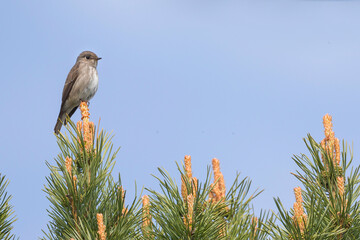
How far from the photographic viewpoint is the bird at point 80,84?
1022 centimetres

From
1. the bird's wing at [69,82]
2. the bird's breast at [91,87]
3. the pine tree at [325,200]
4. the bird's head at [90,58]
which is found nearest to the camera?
the pine tree at [325,200]

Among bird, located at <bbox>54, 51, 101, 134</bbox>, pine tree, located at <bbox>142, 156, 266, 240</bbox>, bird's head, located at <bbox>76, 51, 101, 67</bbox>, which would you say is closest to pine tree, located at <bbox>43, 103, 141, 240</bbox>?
pine tree, located at <bbox>142, 156, 266, 240</bbox>

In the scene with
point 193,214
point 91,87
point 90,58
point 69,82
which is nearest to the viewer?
point 193,214

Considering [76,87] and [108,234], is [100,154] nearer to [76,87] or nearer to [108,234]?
[108,234]

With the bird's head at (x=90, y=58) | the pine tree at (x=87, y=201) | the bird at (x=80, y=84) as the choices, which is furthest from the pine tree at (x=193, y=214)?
the bird's head at (x=90, y=58)

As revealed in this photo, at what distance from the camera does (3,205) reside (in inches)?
129

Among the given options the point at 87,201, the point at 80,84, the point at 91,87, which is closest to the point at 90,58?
the point at 80,84

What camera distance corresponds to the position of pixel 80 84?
10281 millimetres

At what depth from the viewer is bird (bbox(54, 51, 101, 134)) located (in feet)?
33.5

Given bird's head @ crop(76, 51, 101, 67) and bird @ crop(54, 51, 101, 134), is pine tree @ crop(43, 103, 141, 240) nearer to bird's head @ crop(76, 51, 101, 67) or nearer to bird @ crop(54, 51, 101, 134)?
bird @ crop(54, 51, 101, 134)

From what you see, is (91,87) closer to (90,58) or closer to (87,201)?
(90,58)

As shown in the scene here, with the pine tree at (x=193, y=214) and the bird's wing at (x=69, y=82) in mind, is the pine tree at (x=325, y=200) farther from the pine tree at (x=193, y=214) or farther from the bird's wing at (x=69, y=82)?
the bird's wing at (x=69, y=82)

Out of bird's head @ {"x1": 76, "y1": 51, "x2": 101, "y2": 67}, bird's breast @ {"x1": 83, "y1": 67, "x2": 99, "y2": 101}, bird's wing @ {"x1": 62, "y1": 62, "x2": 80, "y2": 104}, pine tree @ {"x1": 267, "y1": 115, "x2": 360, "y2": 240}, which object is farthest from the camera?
bird's head @ {"x1": 76, "y1": 51, "x2": 101, "y2": 67}

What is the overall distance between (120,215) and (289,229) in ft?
3.45
